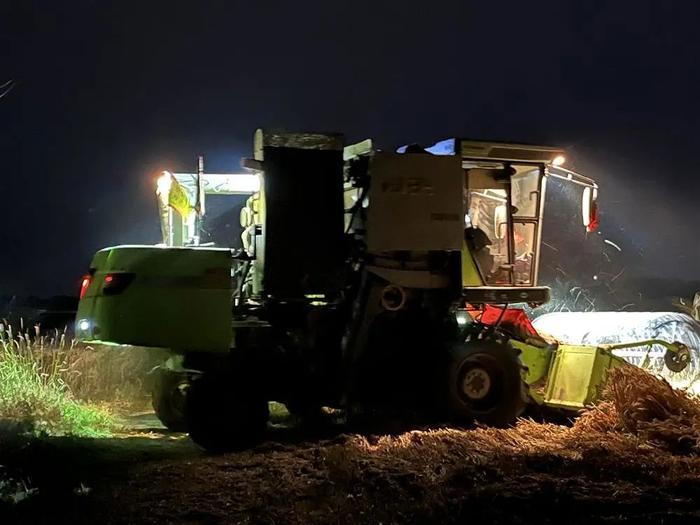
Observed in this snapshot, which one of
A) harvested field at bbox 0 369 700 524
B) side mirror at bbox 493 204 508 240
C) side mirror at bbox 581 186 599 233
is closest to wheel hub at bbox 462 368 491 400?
harvested field at bbox 0 369 700 524

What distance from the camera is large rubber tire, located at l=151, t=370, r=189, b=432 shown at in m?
9.34

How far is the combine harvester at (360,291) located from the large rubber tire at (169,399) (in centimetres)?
2

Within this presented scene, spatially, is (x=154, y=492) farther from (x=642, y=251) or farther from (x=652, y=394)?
(x=642, y=251)

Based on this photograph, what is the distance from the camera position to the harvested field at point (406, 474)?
17.0 ft

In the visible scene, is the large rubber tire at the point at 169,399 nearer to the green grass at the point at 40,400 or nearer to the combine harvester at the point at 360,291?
the combine harvester at the point at 360,291

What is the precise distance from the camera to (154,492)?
19.5 feet

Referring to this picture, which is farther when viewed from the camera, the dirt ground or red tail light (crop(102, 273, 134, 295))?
red tail light (crop(102, 273, 134, 295))

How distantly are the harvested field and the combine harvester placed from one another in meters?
0.58

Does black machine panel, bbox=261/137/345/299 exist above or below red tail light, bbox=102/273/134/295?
above

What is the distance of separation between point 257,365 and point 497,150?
3804 millimetres

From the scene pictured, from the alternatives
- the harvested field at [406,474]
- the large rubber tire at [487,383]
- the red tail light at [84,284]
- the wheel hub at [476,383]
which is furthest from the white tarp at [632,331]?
the red tail light at [84,284]

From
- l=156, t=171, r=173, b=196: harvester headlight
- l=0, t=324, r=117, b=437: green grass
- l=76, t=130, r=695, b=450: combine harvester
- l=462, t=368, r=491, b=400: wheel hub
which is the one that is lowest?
l=0, t=324, r=117, b=437: green grass

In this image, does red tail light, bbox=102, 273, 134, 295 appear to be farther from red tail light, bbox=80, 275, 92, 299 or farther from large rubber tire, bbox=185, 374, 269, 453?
large rubber tire, bbox=185, 374, 269, 453

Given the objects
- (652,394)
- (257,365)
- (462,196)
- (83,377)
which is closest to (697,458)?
(652,394)
